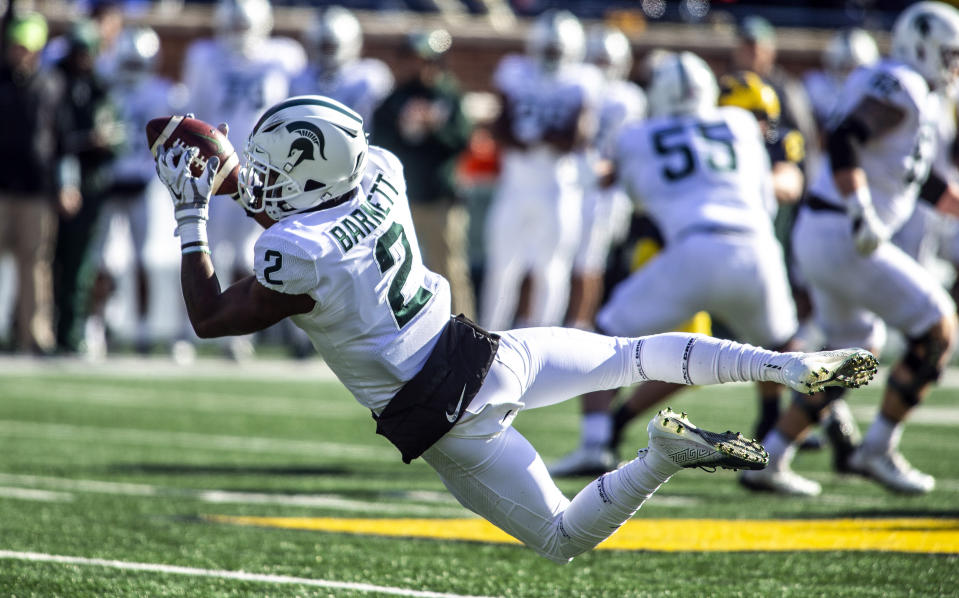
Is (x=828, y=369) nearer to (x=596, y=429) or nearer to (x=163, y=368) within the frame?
(x=596, y=429)

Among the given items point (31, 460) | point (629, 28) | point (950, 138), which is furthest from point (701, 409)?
point (629, 28)

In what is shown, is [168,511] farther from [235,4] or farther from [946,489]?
[235,4]

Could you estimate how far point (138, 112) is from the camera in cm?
1071

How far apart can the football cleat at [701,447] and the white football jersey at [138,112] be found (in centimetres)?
748

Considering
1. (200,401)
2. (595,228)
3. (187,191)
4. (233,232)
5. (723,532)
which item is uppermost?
(187,191)

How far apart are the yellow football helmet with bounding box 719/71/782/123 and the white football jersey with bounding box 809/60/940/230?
3.83 ft

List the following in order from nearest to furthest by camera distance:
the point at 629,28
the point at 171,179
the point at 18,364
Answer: the point at 171,179 → the point at 18,364 → the point at 629,28

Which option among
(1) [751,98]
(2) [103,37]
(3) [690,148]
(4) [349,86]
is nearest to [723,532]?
(3) [690,148]

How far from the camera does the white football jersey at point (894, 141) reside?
5.33m

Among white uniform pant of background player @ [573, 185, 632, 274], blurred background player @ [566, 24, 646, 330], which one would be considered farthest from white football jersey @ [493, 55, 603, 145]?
white uniform pant of background player @ [573, 185, 632, 274]

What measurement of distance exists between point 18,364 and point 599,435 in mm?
5399

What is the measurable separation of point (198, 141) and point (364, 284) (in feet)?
1.91

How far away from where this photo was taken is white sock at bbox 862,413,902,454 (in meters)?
5.42

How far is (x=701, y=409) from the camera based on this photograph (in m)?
8.11
